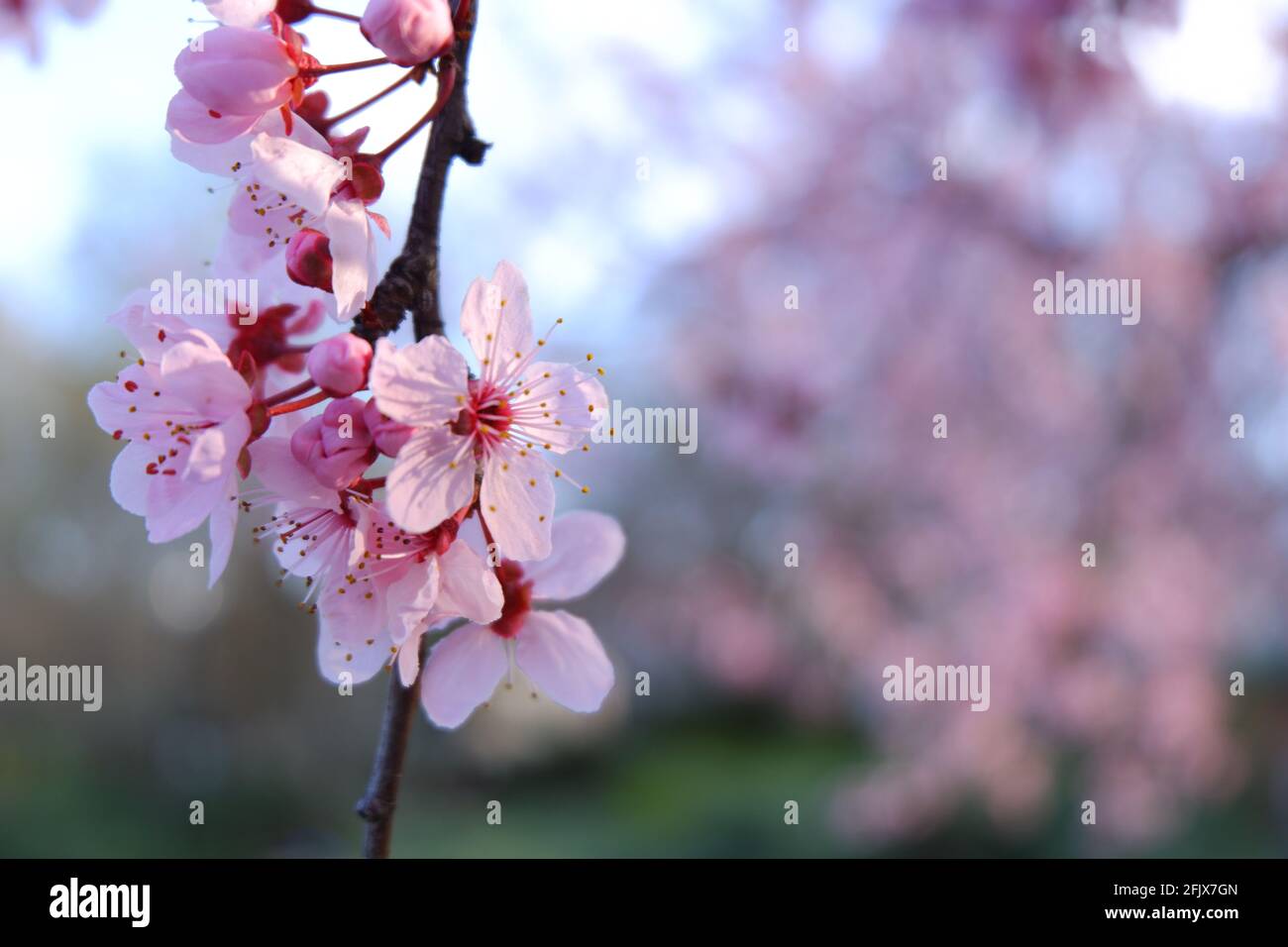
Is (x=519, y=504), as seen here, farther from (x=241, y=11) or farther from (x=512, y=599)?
(x=241, y=11)

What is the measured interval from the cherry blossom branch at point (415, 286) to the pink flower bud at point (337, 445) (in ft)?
0.18

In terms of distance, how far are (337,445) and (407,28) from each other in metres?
0.21

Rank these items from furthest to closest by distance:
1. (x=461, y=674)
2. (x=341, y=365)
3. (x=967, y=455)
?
(x=967, y=455) < (x=461, y=674) < (x=341, y=365)

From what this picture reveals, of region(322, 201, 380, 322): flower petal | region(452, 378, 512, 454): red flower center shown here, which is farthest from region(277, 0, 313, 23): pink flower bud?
region(452, 378, 512, 454): red flower center

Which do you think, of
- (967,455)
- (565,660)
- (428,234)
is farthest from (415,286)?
(967,455)

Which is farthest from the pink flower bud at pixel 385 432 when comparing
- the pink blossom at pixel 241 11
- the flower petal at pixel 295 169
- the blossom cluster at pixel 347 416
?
the pink blossom at pixel 241 11

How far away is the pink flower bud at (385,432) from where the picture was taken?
0.51m

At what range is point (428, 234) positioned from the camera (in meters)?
0.54

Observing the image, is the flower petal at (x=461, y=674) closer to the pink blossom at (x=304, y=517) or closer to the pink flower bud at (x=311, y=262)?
the pink blossom at (x=304, y=517)

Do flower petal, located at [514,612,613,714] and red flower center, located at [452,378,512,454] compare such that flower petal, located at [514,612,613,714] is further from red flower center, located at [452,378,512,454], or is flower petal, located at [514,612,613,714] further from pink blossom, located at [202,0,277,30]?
pink blossom, located at [202,0,277,30]
